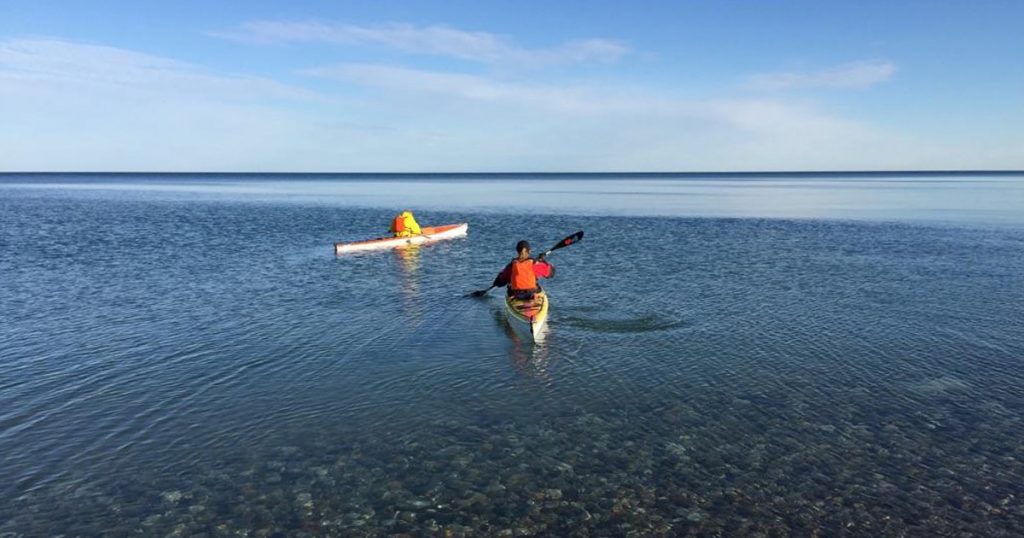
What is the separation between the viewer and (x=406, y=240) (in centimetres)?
4719

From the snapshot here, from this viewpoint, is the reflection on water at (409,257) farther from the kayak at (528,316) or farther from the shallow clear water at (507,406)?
the kayak at (528,316)

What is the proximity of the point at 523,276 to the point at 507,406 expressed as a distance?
8.01 meters

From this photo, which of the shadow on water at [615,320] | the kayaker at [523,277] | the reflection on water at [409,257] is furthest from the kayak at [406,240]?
the kayaker at [523,277]

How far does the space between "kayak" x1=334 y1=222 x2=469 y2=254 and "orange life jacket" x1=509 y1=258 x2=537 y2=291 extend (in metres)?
22.7

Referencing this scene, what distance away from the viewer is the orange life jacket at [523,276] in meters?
22.3

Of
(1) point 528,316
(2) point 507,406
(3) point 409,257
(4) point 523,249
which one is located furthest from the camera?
(3) point 409,257

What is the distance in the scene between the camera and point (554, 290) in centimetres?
2908

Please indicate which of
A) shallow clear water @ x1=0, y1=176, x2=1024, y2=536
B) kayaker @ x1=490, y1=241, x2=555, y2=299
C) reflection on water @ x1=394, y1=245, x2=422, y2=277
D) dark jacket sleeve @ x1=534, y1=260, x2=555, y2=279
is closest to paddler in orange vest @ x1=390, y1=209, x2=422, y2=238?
reflection on water @ x1=394, y1=245, x2=422, y2=277

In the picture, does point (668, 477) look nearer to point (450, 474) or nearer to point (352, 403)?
point (450, 474)

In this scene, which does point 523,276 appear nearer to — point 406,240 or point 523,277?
point 523,277

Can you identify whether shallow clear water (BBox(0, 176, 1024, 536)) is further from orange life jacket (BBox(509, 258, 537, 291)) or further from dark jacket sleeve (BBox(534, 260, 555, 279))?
dark jacket sleeve (BBox(534, 260, 555, 279))

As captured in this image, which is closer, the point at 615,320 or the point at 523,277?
the point at 523,277

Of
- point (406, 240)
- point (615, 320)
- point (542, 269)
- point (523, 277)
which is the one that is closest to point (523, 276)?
point (523, 277)

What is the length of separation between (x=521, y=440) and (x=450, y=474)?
191 centimetres
